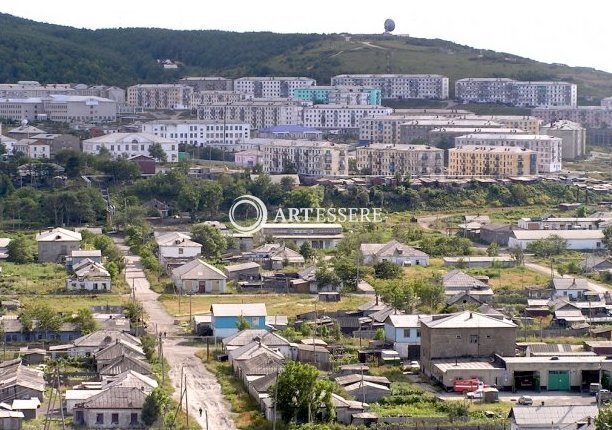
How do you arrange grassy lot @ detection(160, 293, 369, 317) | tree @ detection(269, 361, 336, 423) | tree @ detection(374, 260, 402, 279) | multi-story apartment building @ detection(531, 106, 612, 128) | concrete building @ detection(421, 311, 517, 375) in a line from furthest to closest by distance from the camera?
multi-story apartment building @ detection(531, 106, 612, 128) → tree @ detection(374, 260, 402, 279) → grassy lot @ detection(160, 293, 369, 317) → concrete building @ detection(421, 311, 517, 375) → tree @ detection(269, 361, 336, 423)

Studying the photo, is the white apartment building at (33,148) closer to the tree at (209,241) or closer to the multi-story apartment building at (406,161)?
the multi-story apartment building at (406,161)

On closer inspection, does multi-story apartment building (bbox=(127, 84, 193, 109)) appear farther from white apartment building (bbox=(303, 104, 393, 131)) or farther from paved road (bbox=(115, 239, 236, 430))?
paved road (bbox=(115, 239, 236, 430))

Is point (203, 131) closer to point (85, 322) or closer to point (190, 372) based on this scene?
point (85, 322)

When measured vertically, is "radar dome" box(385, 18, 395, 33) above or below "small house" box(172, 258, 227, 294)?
above

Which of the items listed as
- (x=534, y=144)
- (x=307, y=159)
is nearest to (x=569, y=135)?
(x=534, y=144)

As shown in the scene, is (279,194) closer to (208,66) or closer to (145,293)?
(145,293)

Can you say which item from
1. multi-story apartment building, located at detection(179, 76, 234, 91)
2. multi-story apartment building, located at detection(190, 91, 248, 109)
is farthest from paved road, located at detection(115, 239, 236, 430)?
multi-story apartment building, located at detection(179, 76, 234, 91)
